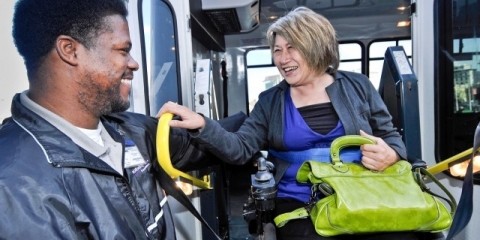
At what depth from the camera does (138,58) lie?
6.45 feet

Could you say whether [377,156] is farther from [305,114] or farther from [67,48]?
[67,48]

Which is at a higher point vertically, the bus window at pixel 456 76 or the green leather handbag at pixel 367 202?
the bus window at pixel 456 76

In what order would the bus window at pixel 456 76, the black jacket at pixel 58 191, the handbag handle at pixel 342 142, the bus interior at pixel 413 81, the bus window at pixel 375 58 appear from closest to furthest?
the black jacket at pixel 58 191 → the handbag handle at pixel 342 142 → the bus interior at pixel 413 81 → the bus window at pixel 456 76 → the bus window at pixel 375 58

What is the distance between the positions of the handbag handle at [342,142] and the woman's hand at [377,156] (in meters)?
0.03

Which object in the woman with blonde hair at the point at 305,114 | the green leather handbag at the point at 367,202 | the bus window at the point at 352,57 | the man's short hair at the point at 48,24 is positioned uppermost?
the bus window at the point at 352,57

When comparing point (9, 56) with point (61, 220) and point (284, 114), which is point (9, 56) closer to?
point (61, 220)

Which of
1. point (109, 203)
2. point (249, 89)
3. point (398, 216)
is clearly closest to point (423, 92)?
point (398, 216)

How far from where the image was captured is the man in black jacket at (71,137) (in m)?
0.89

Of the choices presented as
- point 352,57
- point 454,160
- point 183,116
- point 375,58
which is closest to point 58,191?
point 183,116

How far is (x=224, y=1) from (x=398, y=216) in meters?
3.40

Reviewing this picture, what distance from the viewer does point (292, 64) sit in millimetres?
1764

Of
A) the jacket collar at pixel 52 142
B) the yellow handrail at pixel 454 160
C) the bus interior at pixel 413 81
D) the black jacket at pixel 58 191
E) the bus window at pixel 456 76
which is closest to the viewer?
the black jacket at pixel 58 191

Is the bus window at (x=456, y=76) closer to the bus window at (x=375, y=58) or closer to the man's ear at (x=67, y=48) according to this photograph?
the man's ear at (x=67, y=48)

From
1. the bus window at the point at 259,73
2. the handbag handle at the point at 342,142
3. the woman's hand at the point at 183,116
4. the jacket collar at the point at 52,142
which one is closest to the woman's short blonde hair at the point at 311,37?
the handbag handle at the point at 342,142
